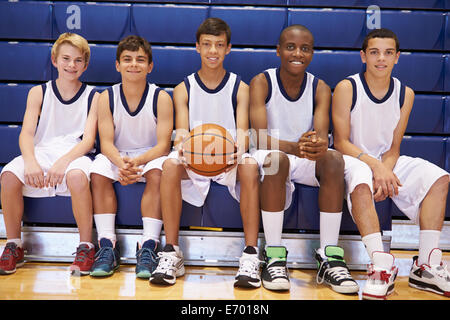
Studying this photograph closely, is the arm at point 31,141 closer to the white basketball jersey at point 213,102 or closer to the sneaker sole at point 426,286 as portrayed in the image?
the white basketball jersey at point 213,102

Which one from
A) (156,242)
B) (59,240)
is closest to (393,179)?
(156,242)

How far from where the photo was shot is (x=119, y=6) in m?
2.75

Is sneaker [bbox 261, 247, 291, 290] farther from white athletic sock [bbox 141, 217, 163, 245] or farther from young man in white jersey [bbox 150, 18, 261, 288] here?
white athletic sock [bbox 141, 217, 163, 245]

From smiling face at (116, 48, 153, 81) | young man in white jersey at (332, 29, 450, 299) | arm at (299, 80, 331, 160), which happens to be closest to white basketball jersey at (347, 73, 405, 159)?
young man in white jersey at (332, 29, 450, 299)

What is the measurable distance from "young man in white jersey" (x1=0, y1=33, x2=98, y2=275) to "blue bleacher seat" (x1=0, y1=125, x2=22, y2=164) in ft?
1.09

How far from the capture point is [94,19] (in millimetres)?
2760

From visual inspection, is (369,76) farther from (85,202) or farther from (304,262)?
(85,202)

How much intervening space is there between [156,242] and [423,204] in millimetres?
1194

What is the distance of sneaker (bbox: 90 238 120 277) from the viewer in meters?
1.92

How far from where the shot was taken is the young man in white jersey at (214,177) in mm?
1903

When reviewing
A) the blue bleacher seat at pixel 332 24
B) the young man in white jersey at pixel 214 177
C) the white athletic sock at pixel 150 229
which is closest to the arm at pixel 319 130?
the young man in white jersey at pixel 214 177

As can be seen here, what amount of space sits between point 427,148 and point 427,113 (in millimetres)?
214

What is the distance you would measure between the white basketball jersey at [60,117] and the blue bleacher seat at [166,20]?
2.07 feet

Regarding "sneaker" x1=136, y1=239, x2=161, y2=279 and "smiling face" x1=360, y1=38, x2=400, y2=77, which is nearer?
"sneaker" x1=136, y1=239, x2=161, y2=279
